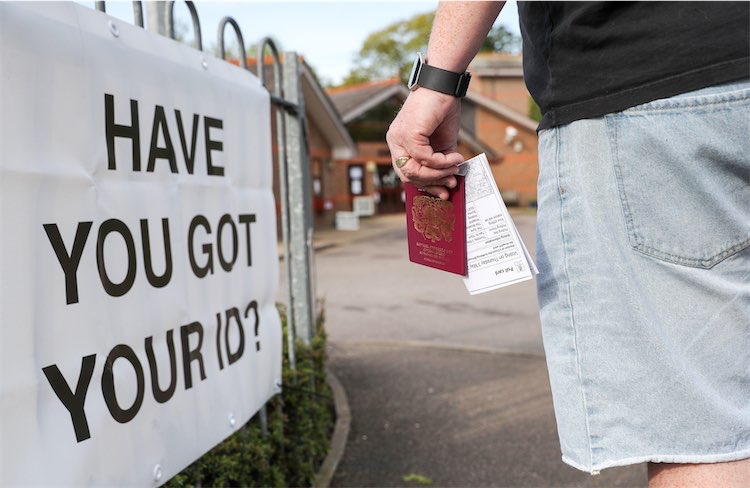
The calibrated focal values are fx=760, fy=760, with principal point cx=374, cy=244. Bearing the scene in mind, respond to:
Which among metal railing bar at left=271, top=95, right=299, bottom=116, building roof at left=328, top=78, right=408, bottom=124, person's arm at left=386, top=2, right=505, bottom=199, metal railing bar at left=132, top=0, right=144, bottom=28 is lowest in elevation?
person's arm at left=386, top=2, right=505, bottom=199

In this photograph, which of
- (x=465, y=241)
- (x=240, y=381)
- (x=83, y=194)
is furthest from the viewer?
(x=240, y=381)

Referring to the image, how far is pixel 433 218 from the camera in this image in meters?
1.54

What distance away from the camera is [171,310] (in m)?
1.99

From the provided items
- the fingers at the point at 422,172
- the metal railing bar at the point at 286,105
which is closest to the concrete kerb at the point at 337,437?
the metal railing bar at the point at 286,105

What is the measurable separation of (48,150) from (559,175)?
100 centimetres

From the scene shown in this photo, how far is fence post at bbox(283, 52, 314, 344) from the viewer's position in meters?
3.32

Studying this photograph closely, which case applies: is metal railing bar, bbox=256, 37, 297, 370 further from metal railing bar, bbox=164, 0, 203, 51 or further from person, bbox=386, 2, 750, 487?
person, bbox=386, 2, 750, 487

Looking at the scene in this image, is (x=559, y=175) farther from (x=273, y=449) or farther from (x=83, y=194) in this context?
(x=273, y=449)

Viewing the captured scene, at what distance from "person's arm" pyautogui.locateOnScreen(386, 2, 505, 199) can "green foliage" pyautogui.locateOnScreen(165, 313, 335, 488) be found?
1.20 m

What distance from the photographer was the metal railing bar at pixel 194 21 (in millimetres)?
2363

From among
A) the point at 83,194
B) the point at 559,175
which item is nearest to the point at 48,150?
the point at 83,194

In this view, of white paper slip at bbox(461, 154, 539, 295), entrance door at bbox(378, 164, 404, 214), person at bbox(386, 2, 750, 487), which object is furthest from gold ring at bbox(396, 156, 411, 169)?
entrance door at bbox(378, 164, 404, 214)

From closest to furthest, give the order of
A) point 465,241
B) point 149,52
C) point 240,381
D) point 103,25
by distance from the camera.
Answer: point 465,241 < point 103,25 < point 149,52 < point 240,381

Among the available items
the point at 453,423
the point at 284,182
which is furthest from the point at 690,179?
the point at 453,423
